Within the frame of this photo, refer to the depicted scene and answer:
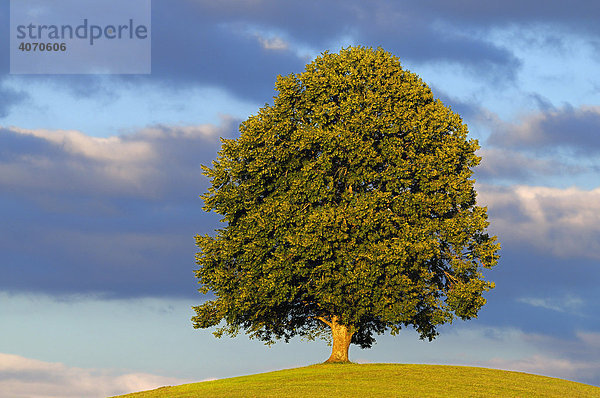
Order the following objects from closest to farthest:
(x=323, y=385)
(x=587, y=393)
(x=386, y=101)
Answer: (x=323, y=385)
(x=587, y=393)
(x=386, y=101)

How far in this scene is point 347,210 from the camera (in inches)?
1789

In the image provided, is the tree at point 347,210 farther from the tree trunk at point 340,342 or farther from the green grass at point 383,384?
the green grass at point 383,384

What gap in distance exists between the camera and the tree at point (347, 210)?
45438 millimetres

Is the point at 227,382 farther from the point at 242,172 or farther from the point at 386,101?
the point at 386,101

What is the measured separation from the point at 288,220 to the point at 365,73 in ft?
37.1

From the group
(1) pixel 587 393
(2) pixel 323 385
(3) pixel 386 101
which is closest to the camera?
(2) pixel 323 385

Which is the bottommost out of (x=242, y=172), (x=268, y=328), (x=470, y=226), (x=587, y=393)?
(x=587, y=393)

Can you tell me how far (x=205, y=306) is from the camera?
50094 millimetres

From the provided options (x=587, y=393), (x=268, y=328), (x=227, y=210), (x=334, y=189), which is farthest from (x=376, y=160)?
(x=587, y=393)

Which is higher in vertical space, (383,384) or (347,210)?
(347,210)

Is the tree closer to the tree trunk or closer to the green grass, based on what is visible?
the tree trunk

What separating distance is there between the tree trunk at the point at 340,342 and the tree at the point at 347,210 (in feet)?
0.25

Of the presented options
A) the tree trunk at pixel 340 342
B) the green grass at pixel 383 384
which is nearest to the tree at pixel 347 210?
the tree trunk at pixel 340 342

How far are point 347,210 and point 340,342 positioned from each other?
9925 millimetres
